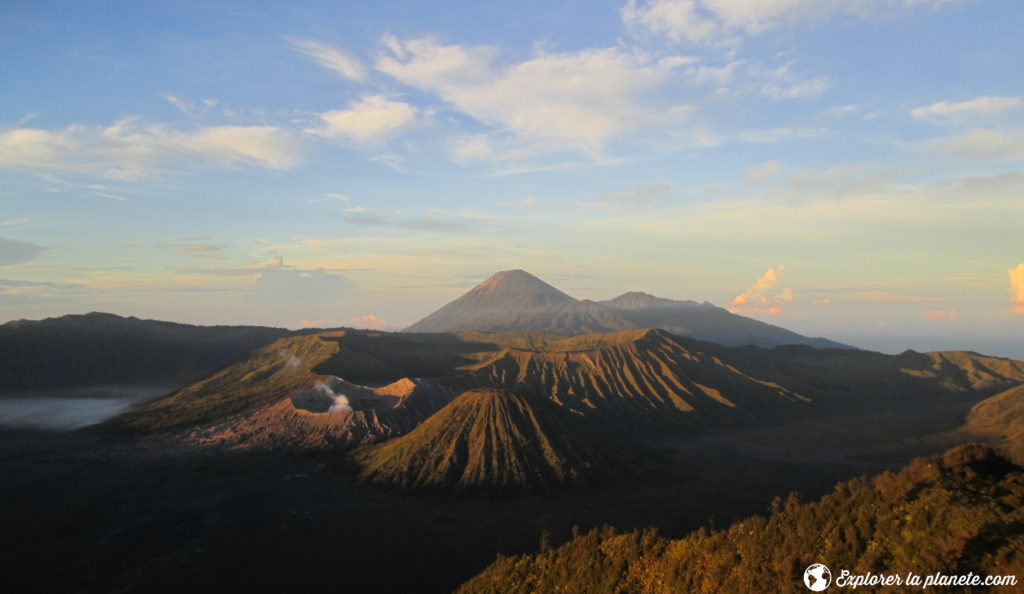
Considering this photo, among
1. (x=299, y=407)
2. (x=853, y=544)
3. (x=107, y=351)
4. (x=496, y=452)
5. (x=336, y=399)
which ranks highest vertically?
(x=107, y=351)

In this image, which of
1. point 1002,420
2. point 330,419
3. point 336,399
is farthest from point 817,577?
point 1002,420

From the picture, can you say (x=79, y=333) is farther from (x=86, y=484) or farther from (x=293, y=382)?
(x=86, y=484)

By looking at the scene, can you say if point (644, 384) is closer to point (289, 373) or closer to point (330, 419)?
point (330, 419)

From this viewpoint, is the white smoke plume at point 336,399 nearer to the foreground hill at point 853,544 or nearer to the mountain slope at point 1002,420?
the foreground hill at point 853,544

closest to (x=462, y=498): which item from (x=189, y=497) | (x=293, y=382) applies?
(x=189, y=497)

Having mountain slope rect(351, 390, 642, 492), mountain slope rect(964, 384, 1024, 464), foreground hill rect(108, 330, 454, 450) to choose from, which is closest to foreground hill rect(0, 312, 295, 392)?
foreground hill rect(108, 330, 454, 450)

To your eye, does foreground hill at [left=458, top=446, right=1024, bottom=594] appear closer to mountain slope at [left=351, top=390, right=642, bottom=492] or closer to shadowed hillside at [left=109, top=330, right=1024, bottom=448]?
mountain slope at [left=351, top=390, right=642, bottom=492]
